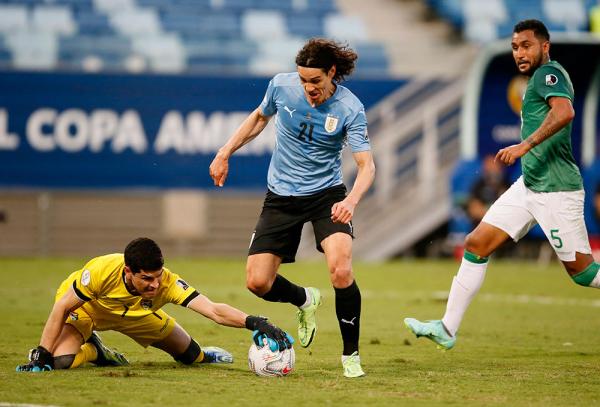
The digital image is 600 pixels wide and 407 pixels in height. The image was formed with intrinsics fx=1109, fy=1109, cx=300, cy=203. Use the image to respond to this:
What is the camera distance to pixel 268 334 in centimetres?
768

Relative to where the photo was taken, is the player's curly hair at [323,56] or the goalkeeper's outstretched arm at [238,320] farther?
the player's curly hair at [323,56]

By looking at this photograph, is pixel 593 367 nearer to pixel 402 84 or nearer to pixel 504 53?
pixel 504 53

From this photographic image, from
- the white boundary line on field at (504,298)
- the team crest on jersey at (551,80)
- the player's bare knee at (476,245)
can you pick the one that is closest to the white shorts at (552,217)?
the player's bare knee at (476,245)

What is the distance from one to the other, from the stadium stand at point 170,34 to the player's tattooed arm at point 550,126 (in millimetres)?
13778

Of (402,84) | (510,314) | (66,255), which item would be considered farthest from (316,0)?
(510,314)

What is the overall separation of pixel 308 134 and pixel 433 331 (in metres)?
1.79

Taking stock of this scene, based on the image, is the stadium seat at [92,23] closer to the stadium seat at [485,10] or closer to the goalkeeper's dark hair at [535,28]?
the stadium seat at [485,10]

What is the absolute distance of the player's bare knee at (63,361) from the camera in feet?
26.0

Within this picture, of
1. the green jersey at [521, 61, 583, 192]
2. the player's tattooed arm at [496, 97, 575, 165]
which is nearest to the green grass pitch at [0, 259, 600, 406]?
the green jersey at [521, 61, 583, 192]

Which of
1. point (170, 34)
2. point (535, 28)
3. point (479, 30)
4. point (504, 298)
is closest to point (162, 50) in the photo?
point (170, 34)

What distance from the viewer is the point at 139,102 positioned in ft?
70.1

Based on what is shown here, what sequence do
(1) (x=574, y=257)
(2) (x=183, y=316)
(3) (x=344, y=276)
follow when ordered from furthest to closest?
(2) (x=183, y=316), (1) (x=574, y=257), (3) (x=344, y=276)

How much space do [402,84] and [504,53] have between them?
2.44 meters

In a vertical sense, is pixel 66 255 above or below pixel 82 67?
below
